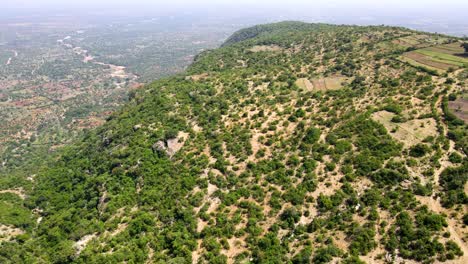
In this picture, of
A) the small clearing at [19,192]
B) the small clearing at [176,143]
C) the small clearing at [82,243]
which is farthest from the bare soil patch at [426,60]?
the small clearing at [19,192]

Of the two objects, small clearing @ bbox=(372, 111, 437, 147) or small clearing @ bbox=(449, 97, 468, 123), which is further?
small clearing @ bbox=(449, 97, 468, 123)

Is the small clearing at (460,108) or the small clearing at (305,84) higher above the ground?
the small clearing at (460,108)

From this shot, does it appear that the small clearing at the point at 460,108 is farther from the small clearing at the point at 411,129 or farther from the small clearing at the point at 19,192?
the small clearing at the point at 19,192

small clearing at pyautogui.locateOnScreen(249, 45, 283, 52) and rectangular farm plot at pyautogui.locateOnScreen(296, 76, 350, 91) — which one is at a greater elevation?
small clearing at pyautogui.locateOnScreen(249, 45, 283, 52)

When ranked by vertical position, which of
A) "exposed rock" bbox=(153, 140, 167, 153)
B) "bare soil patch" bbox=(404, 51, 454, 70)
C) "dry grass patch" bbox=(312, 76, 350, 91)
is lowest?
"exposed rock" bbox=(153, 140, 167, 153)

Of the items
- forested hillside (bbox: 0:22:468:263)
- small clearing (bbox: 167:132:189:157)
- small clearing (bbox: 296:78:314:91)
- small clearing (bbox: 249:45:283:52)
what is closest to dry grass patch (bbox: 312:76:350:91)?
forested hillside (bbox: 0:22:468:263)

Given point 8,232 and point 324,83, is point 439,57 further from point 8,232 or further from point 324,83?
point 8,232

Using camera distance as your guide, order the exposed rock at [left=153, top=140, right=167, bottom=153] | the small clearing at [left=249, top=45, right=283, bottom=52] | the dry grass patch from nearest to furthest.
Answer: the exposed rock at [left=153, top=140, right=167, bottom=153], the dry grass patch, the small clearing at [left=249, top=45, right=283, bottom=52]

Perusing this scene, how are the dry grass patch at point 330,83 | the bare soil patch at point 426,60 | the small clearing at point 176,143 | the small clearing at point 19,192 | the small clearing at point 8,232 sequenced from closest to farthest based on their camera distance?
the small clearing at point 8,232 < the small clearing at point 176,143 < the bare soil patch at point 426,60 < the dry grass patch at point 330,83 < the small clearing at point 19,192

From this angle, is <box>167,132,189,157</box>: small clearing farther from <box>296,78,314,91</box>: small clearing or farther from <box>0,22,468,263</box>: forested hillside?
<box>296,78,314,91</box>: small clearing
